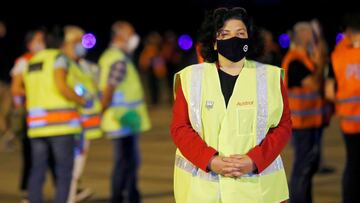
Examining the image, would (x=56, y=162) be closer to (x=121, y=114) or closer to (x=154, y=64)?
(x=121, y=114)

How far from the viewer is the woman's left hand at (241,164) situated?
534cm

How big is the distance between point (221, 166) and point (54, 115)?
3662mm

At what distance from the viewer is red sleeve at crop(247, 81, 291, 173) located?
212 inches

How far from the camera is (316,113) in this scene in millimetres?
8969

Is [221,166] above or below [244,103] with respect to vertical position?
below

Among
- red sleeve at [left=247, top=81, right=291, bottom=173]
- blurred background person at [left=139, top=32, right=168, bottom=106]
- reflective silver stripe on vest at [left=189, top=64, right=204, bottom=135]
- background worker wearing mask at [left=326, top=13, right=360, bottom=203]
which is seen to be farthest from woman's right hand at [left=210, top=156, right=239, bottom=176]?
blurred background person at [left=139, top=32, right=168, bottom=106]

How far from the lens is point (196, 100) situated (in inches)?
216

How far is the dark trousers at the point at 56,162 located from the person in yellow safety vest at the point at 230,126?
321 centimetres

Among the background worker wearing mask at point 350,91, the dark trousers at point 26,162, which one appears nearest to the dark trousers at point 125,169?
the dark trousers at point 26,162

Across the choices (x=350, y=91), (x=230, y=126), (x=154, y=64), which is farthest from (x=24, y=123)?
(x=154, y=64)

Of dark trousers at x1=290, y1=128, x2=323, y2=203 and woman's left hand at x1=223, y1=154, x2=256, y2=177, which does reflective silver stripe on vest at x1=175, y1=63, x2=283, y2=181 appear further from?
dark trousers at x1=290, y1=128, x2=323, y2=203

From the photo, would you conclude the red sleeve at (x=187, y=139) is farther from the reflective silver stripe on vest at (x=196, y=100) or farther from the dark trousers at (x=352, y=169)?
the dark trousers at (x=352, y=169)

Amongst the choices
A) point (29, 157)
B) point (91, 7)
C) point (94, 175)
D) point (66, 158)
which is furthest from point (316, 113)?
point (91, 7)

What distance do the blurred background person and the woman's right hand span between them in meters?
19.0
